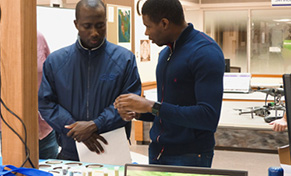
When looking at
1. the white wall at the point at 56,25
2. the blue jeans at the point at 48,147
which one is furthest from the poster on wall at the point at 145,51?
the blue jeans at the point at 48,147

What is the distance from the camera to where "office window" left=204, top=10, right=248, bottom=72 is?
11648 millimetres

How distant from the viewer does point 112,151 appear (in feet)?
7.43

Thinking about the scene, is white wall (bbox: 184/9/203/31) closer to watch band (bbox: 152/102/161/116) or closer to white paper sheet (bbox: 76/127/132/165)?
white paper sheet (bbox: 76/127/132/165)

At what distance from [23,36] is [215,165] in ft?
15.9

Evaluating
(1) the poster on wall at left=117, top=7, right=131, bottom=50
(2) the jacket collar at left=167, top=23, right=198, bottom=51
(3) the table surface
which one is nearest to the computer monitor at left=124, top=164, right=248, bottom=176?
(2) the jacket collar at left=167, top=23, right=198, bottom=51

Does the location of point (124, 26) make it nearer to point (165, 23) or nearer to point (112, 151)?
point (112, 151)

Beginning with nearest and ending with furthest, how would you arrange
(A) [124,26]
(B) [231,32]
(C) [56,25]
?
(C) [56,25] → (A) [124,26] → (B) [231,32]

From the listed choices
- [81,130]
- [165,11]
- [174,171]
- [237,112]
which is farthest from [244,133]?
[174,171]

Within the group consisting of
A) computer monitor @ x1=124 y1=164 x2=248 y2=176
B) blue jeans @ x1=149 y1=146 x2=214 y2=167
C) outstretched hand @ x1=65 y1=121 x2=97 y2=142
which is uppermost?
computer monitor @ x1=124 y1=164 x2=248 y2=176

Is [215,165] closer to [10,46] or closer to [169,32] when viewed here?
[169,32]

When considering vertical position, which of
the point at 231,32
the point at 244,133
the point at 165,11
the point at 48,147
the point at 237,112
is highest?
the point at 231,32

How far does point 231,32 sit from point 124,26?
4.25 metres

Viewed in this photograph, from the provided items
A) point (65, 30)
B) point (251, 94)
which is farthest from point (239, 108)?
point (65, 30)

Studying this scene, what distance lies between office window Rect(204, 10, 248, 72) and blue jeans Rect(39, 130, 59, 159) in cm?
942
